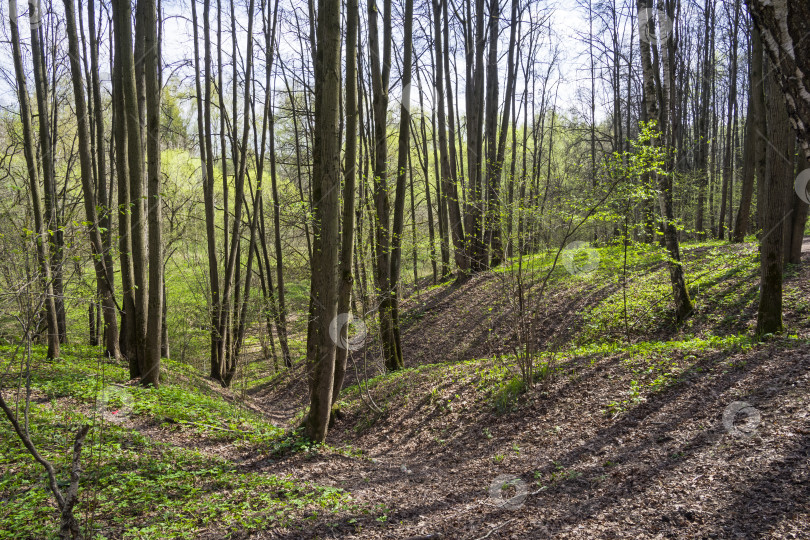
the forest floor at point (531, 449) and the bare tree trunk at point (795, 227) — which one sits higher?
the bare tree trunk at point (795, 227)

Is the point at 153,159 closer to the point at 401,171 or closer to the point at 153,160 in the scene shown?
the point at 153,160

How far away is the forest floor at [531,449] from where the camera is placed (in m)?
3.20

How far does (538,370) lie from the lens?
254 inches

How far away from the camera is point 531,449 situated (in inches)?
190

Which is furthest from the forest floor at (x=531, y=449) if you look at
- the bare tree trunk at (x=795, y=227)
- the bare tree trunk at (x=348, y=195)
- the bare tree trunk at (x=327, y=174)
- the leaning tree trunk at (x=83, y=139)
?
the leaning tree trunk at (x=83, y=139)

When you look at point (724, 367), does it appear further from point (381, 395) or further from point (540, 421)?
point (381, 395)

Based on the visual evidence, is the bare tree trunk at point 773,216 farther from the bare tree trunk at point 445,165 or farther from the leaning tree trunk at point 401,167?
the bare tree trunk at point 445,165

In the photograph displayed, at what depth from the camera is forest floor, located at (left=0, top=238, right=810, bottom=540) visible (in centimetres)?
320

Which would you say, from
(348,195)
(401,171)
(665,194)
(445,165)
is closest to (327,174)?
(348,195)

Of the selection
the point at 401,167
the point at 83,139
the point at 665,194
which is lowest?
the point at 665,194

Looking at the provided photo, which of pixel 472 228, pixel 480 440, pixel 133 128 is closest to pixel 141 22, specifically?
pixel 133 128

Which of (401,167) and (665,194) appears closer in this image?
(665,194)

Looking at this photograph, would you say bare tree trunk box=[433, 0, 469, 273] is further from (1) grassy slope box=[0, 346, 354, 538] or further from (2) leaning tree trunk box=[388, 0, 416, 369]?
(1) grassy slope box=[0, 346, 354, 538]

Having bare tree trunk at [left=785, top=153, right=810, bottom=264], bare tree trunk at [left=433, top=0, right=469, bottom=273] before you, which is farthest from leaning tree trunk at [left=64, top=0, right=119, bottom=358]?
bare tree trunk at [left=785, top=153, right=810, bottom=264]
